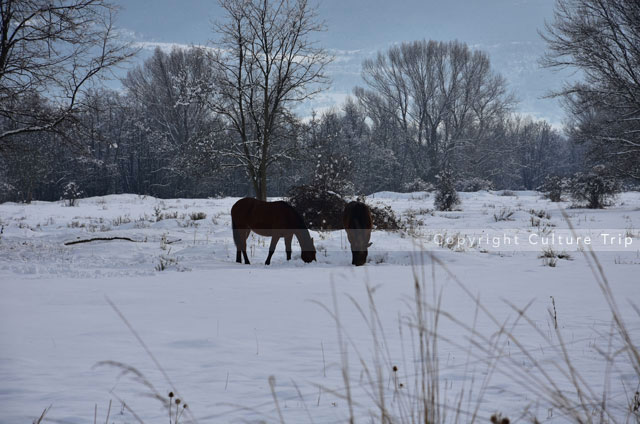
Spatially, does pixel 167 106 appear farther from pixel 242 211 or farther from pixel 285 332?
pixel 285 332

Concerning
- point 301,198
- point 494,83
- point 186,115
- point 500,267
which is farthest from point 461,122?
point 500,267

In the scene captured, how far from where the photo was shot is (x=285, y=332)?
362 centimetres

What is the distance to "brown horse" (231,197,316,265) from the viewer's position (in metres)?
8.07

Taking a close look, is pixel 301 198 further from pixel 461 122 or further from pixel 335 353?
pixel 461 122

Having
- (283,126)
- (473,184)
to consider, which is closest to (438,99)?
(473,184)

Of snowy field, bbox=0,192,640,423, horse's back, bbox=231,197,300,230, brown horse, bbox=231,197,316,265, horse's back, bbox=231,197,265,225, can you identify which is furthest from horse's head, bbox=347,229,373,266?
horse's back, bbox=231,197,265,225

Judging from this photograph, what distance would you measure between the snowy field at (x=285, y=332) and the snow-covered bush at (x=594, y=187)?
37.4ft

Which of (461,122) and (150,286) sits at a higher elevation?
(461,122)

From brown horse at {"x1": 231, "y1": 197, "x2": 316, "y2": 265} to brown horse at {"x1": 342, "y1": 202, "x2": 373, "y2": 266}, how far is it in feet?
2.58

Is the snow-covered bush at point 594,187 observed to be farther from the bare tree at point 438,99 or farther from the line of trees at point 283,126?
the bare tree at point 438,99

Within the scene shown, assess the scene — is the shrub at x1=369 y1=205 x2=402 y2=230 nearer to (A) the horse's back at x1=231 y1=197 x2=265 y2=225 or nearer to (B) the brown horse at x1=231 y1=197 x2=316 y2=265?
(B) the brown horse at x1=231 y1=197 x2=316 y2=265

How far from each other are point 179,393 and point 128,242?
26.2 feet

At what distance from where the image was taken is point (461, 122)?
40.8 metres

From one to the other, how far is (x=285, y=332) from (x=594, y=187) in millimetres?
20359
